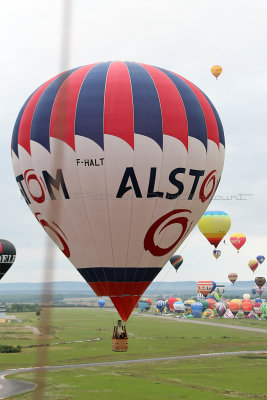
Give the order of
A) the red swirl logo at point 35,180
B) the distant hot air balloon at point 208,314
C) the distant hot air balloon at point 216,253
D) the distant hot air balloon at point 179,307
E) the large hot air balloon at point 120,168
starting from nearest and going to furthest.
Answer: the large hot air balloon at point 120,168, the red swirl logo at point 35,180, the distant hot air balloon at point 216,253, the distant hot air balloon at point 208,314, the distant hot air balloon at point 179,307

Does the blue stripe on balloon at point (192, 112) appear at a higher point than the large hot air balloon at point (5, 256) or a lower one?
higher

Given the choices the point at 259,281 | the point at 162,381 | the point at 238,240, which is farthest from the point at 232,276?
the point at 162,381

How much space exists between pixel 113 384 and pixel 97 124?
31.9 metres

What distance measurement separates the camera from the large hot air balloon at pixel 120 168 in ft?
101

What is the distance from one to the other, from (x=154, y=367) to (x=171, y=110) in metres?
42.7

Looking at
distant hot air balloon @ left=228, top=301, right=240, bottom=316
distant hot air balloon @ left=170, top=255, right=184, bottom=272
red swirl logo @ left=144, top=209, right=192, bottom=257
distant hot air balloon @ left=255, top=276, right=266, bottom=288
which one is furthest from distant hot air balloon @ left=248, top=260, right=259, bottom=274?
red swirl logo @ left=144, top=209, right=192, bottom=257

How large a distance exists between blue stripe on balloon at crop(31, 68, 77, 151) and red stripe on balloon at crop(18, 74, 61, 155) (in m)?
0.42

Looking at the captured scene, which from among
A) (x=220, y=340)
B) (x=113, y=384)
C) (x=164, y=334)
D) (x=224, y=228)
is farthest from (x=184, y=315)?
(x=113, y=384)

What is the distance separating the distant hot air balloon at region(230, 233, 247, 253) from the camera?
129125 mm

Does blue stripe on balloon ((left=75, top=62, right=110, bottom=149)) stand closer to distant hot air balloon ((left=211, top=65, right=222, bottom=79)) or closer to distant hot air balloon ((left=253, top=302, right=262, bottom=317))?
distant hot air balloon ((left=211, top=65, right=222, bottom=79))

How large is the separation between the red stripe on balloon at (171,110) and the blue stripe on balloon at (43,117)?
5336mm

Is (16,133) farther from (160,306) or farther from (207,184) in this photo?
(160,306)

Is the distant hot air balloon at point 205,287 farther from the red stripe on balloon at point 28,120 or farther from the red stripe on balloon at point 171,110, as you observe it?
the red stripe on balloon at point 171,110

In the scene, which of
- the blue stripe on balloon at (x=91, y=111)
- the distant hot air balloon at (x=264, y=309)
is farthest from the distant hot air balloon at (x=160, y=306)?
the blue stripe on balloon at (x=91, y=111)
